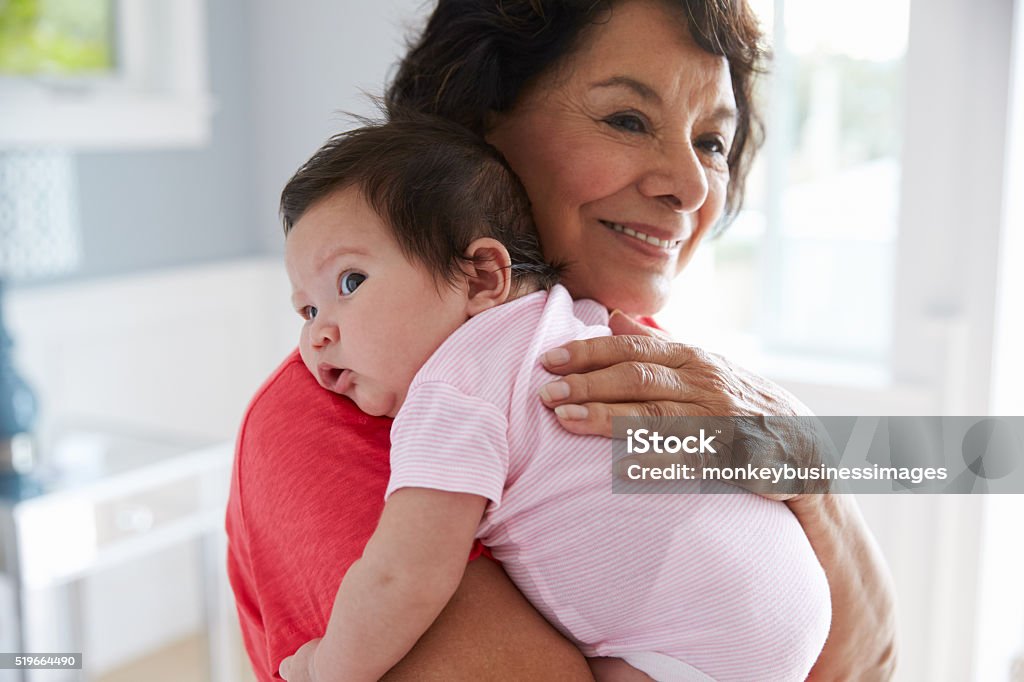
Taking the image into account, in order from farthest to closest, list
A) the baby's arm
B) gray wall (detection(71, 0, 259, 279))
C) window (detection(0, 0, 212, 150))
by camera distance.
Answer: gray wall (detection(71, 0, 259, 279))
window (detection(0, 0, 212, 150))
the baby's arm

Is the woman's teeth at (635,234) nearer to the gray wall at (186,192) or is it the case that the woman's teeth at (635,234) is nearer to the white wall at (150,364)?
the white wall at (150,364)

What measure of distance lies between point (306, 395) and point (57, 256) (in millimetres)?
2047

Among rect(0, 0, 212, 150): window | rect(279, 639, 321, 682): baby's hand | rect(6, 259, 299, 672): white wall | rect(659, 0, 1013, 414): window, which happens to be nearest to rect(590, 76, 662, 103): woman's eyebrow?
rect(279, 639, 321, 682): baby's hand

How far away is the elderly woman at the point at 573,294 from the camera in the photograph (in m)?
0.83

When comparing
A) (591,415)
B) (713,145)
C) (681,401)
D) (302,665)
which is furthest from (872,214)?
(302,665)

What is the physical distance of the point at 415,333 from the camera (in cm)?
85

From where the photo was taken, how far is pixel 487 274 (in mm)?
885

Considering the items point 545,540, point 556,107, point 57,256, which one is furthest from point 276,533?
point 57,256

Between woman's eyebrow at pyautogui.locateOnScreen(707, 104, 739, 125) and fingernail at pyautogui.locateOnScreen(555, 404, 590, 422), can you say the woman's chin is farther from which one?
fingernail at pyautogui.locateOnScreen(555, 404, 590, 422)

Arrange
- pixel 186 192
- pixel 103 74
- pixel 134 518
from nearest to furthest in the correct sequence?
1. pixel 134 518
2. pixel 103 74
3. pixel 186 192

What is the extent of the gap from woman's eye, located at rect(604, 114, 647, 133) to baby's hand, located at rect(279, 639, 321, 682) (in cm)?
62

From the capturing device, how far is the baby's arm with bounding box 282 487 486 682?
73 centimetres

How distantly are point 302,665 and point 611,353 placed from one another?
376 mm

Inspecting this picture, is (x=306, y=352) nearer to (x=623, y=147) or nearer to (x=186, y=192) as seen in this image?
(x=623, y=147)
